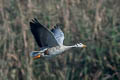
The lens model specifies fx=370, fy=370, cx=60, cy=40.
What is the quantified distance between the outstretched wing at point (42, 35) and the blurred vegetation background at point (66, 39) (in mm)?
1650

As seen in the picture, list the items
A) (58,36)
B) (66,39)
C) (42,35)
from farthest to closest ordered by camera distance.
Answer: (66,39)
(58,36)
(42,35)

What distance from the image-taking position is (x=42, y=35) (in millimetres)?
4910

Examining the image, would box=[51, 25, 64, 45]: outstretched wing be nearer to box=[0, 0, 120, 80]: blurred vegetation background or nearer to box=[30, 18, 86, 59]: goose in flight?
box=[30, 18, 86, 59]: goose in flight

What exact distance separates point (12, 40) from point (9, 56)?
0.97ft

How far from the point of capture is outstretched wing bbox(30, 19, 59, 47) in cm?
484

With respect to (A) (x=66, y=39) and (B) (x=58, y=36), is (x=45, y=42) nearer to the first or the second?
(B) (x=58, y=36)

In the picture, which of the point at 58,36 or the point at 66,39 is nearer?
the point at 58,36

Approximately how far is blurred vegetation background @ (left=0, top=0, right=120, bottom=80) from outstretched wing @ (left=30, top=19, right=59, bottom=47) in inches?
65.0

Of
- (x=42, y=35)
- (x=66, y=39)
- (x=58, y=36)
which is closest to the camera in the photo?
(x=42, y=35)

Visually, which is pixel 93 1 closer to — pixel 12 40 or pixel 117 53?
pixel 117 53

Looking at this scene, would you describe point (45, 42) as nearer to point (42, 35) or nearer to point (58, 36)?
point (42, 35)

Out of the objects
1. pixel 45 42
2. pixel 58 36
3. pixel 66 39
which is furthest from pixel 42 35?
pixel 66 39

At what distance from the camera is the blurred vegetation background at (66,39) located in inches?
263

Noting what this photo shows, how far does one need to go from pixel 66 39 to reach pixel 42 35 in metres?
1.74
